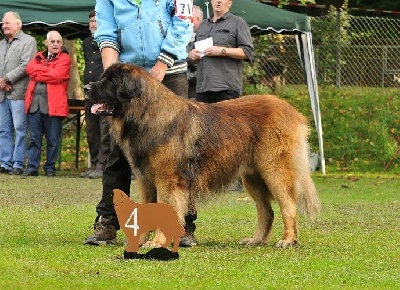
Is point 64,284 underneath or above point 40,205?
above

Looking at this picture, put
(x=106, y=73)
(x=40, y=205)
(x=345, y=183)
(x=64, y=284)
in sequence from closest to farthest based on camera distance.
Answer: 1. (x=64, y=284)
2. (x=106, y=73)
3. (x=40, y=205)
4. (x=345, y=183)

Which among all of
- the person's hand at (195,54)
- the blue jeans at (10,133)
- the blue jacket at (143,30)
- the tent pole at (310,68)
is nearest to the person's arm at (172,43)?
the blue jacket at (143,30)

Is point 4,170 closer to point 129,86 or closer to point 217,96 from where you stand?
point 217,96

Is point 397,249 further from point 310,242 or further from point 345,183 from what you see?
point 345,183

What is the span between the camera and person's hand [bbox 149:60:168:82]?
26.2ft

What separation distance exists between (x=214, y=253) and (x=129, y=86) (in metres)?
1.41

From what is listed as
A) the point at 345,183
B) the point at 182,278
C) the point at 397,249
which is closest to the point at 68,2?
the point at 345,183

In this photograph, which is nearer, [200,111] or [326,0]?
[200,111]

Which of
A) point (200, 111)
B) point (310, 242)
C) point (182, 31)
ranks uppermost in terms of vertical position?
point (182, 31)

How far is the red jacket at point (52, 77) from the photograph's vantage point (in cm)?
1586

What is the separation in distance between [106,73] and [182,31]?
807 millimetres

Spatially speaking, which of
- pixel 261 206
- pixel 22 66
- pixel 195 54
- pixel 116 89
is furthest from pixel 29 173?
pixel 116 89

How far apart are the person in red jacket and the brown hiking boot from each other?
25.9ft

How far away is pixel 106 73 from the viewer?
25.1ft
